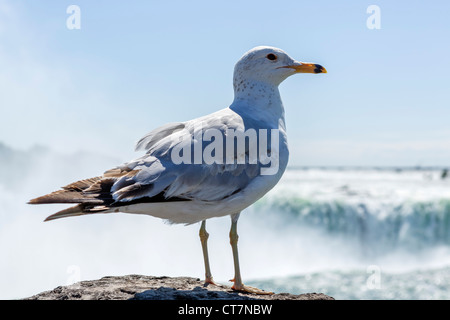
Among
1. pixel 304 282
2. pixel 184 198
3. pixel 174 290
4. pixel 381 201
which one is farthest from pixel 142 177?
pixel 381 201

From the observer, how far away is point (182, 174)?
14.2 feet

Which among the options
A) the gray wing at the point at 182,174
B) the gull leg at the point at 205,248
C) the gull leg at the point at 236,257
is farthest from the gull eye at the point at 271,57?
the gull leg at the point at 205,248

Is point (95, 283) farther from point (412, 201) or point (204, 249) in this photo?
point (412, 201)

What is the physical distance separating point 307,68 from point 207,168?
1579 millimetres

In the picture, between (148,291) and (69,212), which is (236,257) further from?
(69,212)

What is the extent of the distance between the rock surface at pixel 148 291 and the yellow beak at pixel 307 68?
2.13 m

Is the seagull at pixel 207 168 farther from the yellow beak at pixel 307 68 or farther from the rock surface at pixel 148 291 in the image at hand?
the rock surface at pixel 148 291

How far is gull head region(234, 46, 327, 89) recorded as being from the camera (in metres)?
5.14

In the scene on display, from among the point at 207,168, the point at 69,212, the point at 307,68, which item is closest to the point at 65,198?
the point at 69,212

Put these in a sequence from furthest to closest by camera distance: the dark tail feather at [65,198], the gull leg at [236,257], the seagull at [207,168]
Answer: the gull leg at [236,257] → the seagull at [207,168] → the dark tail feather at [65,198]

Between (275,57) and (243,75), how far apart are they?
35 centimetres

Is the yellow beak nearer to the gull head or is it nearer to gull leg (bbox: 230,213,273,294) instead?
the gull head

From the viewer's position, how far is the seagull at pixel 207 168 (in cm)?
420

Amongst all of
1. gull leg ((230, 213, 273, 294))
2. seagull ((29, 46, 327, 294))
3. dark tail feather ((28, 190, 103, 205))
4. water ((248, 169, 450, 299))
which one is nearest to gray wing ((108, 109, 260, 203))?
seagull ((29, 46, 327, 294))
